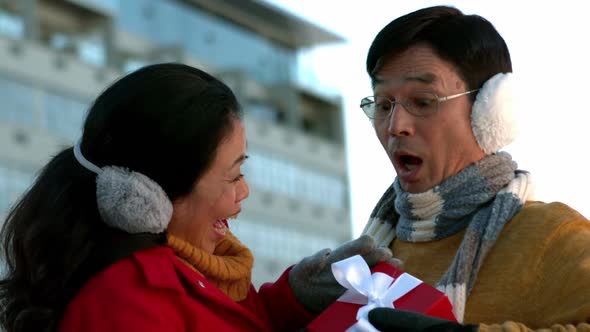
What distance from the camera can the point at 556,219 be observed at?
426cm

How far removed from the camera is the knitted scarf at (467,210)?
4.33 m

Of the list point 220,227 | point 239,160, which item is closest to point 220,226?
point 220,227

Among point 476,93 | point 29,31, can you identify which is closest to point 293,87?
point 29,31

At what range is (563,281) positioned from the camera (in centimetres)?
403

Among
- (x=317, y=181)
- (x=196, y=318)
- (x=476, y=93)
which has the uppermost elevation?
A: (x=476, y=93)

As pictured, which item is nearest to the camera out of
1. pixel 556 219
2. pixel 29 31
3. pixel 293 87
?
pixel 556 219

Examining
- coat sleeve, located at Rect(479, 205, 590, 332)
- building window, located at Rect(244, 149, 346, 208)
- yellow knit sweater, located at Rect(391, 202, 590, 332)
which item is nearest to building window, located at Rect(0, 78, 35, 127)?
building window, located at Rect(244, 149, 346, 208)

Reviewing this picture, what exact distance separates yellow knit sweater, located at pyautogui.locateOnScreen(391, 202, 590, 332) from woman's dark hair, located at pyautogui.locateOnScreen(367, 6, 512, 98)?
0.48m

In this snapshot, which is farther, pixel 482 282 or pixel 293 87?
pixel 293 87

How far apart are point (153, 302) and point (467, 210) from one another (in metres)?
1.15

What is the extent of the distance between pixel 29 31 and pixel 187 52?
428 inches

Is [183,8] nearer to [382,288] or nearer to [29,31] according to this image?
[29,31]

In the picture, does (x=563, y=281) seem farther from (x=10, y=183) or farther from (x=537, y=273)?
(x=10, y=183)

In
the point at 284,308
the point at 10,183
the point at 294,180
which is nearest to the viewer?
the point at 284,308
